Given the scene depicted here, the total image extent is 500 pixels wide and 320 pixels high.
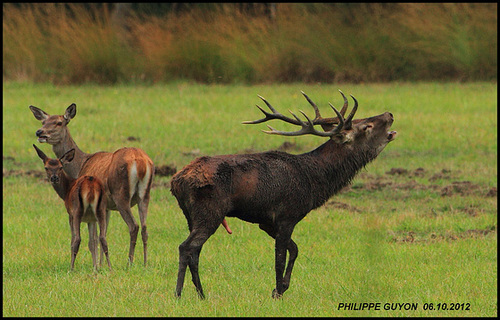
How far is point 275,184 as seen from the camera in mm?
7250

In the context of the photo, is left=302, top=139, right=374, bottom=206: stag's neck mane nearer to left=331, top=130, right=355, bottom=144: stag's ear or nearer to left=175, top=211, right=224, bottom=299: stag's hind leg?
left=331, top=130, right=355, bottom=144: stag's ear

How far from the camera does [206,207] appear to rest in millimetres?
6988

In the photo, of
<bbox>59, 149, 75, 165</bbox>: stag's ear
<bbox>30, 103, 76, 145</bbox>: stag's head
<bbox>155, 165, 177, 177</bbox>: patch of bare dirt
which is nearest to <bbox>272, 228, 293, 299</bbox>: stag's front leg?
<bbox>59, 149, 75, 165</bbox>: stag's ear

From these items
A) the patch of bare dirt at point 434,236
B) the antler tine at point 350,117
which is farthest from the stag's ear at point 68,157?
the patch of bare dirt at point 434,236

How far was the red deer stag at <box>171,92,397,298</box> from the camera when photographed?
7.01 m

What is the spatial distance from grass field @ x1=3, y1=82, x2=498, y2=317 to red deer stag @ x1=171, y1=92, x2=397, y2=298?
57 cm

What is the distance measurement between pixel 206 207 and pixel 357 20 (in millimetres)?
16416

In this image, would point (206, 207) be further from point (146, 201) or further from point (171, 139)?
point (171, 139)

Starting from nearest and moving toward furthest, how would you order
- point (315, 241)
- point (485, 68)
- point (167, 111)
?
point (315, 241) < point (167, 111) < point (485, 68)

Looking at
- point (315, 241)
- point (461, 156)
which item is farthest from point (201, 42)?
point (315, 241)

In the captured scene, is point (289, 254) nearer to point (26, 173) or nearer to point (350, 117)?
point (350, 117)

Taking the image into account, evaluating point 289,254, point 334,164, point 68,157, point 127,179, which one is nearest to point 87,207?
point 127,179

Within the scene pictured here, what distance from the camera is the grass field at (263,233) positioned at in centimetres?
749

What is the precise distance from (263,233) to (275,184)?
3355 mm
